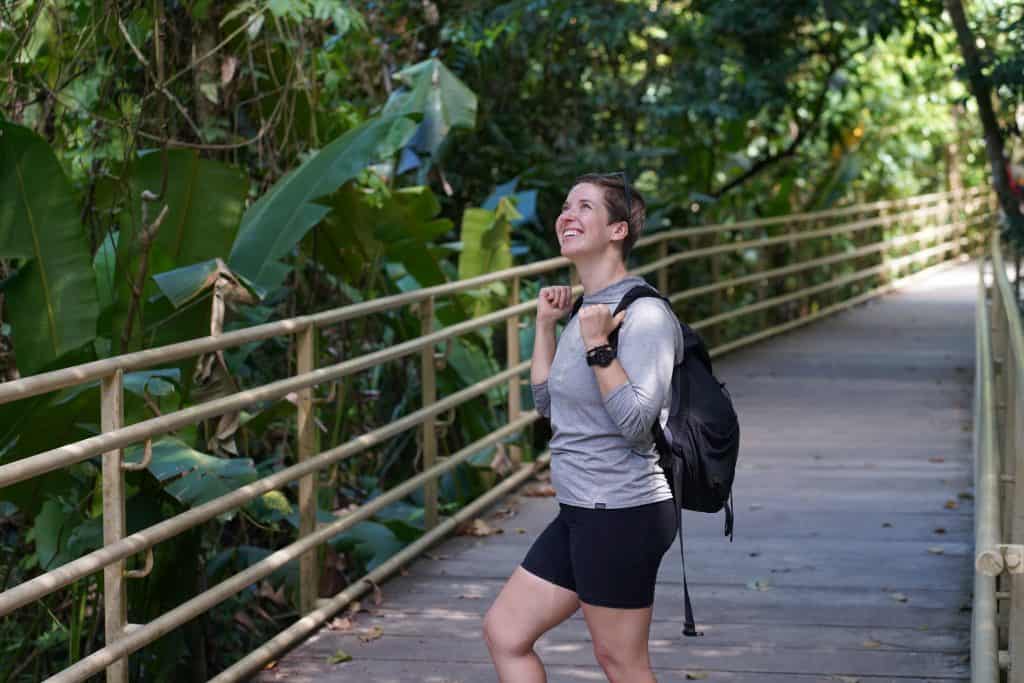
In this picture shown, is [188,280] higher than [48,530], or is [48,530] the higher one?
[188,280]

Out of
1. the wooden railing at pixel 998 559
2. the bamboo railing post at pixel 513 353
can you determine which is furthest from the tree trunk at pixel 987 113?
the wooden railing at pixel 998 559

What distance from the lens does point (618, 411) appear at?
357 cm

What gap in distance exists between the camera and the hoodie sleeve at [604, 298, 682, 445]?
3.57m

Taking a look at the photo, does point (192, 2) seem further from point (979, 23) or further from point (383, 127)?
point (979, 23)

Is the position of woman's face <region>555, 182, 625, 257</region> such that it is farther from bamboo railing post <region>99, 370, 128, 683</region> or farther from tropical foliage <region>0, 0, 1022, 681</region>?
tropical foliage <region>0, 0, 1022, 681</region>

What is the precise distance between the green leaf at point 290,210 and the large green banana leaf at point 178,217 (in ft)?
0.95

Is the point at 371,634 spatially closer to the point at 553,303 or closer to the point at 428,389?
the point at 428,389

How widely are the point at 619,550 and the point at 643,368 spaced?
1.46ft

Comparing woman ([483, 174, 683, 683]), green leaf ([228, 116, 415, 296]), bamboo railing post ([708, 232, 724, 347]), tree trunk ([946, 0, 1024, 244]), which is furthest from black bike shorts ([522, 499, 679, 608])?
bamboo railing post ([708, 232, 724, 347])

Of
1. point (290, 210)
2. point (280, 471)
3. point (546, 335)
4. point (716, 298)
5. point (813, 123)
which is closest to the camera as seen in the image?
point (546, 335)

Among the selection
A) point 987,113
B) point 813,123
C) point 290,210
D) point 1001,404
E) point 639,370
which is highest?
point 813,123

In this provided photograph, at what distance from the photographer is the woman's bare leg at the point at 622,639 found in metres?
3.72

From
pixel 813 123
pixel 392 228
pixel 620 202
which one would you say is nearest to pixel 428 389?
pixel 392 228

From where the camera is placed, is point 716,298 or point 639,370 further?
point 716,298
